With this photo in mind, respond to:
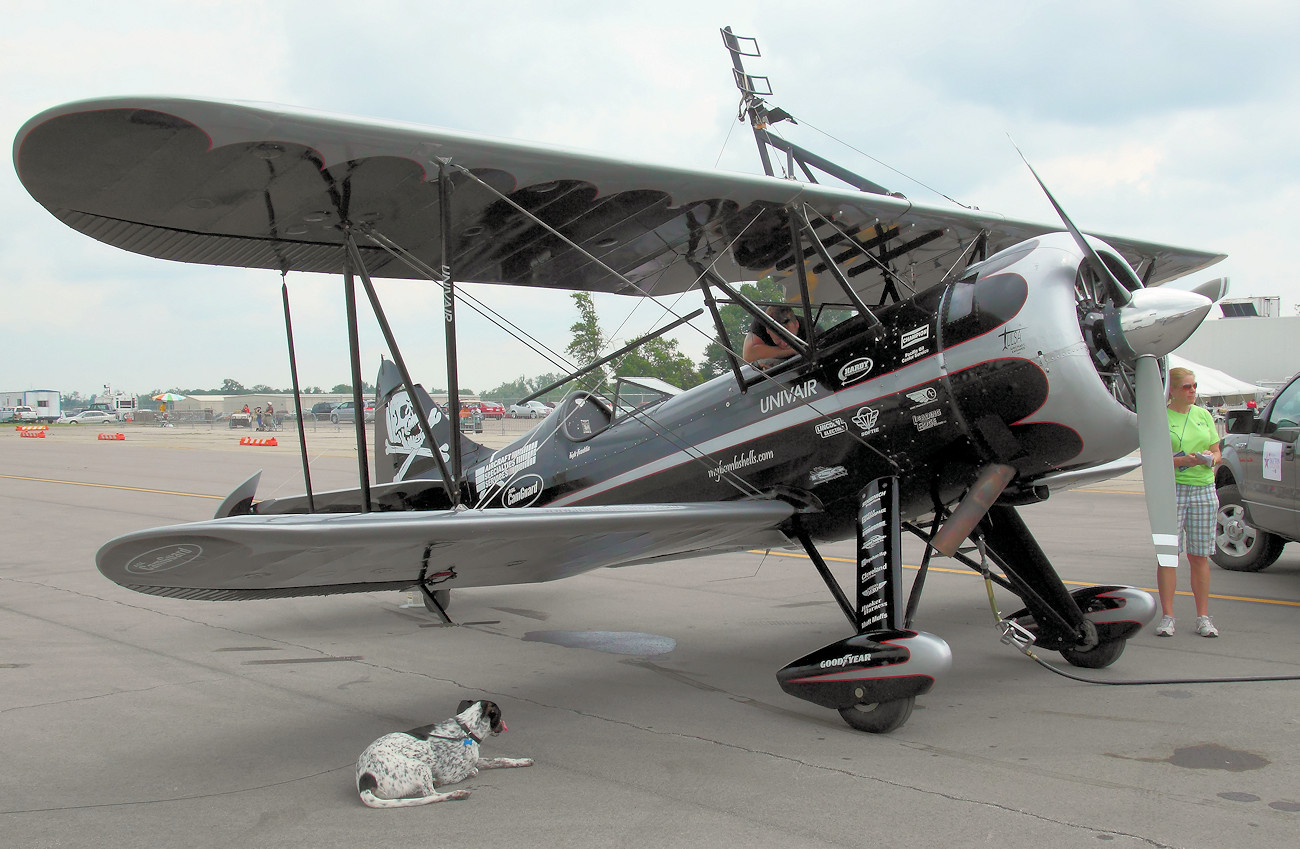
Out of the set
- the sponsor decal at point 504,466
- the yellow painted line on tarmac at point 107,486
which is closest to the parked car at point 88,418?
the yellow painted line on tarmac at point 107,486

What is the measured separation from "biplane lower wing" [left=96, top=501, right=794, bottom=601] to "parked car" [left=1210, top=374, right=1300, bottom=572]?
4.47 m

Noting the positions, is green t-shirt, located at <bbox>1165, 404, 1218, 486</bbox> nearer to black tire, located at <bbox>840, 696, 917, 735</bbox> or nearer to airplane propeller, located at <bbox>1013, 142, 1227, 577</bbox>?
airplane propeller, located at <bbox>1013, 142, 1227, 577</bbox>

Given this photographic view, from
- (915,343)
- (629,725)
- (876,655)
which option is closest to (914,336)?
(915,343)

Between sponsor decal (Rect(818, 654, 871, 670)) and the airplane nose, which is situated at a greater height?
the airplane nose

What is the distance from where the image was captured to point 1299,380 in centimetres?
779

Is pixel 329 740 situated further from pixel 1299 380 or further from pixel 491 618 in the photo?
pixel 1299 380

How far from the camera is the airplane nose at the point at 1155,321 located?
180 inches

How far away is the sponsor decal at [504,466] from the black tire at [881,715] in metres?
3.44

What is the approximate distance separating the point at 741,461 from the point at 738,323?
2.62m

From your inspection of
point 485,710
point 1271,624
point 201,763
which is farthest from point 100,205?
point 1271,624

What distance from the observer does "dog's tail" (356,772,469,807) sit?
380cm

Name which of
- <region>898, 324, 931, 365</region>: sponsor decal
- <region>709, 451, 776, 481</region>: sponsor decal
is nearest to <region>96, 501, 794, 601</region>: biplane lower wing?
<region>709, 451, 776, 481</region>: sponsor decal

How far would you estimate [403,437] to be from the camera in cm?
884

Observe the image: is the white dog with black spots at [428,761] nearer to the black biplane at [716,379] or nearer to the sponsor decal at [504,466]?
the black biplane at [716,379]
